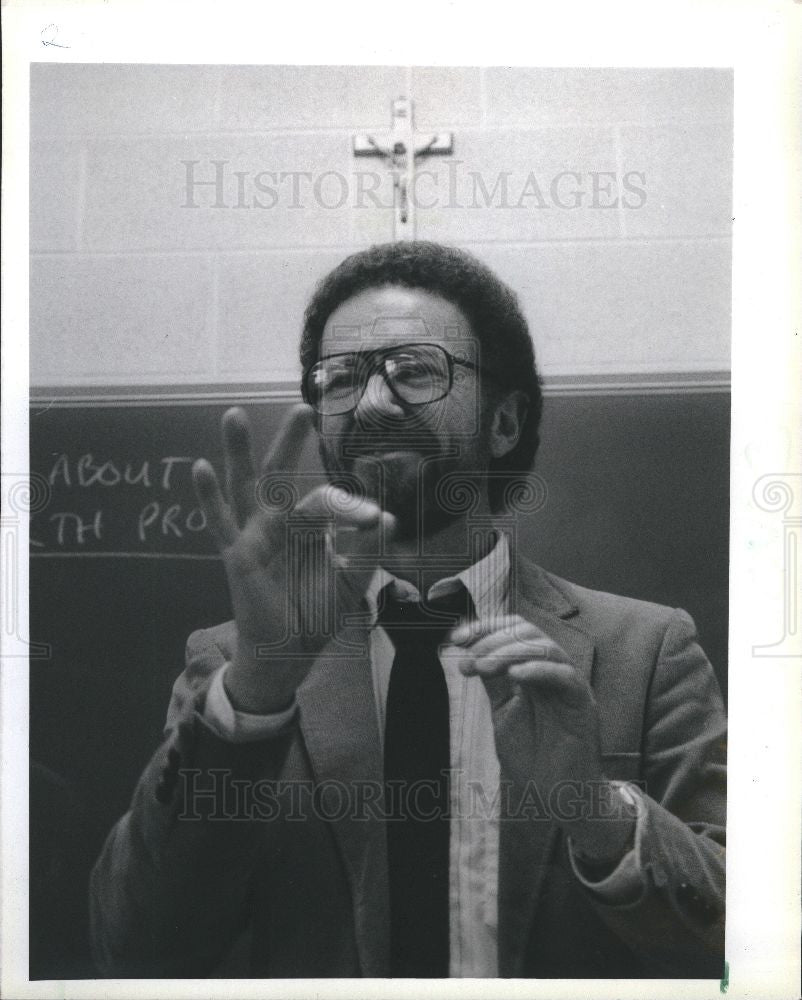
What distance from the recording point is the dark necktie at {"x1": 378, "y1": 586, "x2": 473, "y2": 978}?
320cm

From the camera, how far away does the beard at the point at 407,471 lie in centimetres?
321

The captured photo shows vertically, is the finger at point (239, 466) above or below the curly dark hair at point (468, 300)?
below

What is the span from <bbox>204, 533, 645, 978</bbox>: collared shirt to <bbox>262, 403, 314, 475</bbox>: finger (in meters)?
0.41

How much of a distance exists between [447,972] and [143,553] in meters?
1.53

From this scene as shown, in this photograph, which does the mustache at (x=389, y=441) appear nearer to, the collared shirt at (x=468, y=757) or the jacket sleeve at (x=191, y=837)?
the collared shirt at (x=468, y=757)

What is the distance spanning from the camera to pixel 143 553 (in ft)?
10.7

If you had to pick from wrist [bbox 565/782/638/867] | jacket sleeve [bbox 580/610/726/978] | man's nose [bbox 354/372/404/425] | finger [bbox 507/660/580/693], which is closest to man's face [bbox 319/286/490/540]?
man's nose [bbox 354/372/404/425]

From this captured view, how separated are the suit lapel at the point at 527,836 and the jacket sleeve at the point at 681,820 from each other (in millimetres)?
206

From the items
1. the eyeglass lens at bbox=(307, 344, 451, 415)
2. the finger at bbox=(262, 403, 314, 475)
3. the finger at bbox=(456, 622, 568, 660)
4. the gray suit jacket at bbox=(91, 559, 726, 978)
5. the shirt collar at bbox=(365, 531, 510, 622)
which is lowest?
the gray suit jacket at bbox=(91, 559, 726, 978)

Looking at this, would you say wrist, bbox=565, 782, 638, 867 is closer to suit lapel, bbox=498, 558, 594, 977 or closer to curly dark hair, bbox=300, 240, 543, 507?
suit lapel, bbox=498, 558, 594, 977

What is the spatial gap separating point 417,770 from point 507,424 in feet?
3.44

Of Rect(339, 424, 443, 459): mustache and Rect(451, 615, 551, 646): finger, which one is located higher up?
Rect(339, 424, 443, 459): mustache

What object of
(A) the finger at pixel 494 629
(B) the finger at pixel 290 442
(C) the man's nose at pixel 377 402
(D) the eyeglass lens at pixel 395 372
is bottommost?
(A) the finger at pixel 494 629

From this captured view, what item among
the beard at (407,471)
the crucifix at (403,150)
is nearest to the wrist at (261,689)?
the beard at (407,471)
